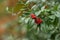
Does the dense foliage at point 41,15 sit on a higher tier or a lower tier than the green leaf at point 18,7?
lower

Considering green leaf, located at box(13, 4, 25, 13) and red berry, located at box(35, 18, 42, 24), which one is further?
green leaf, located at box(13, 4, 25, 13)

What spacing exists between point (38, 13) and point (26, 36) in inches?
39.3

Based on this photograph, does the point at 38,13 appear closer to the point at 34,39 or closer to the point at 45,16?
the point at 45,16

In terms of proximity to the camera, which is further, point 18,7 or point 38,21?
point 18,7

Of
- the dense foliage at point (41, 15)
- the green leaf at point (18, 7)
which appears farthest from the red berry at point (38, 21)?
the green leaf at point (18, 7)

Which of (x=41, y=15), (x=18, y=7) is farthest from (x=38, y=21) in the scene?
(x=18, y=7)

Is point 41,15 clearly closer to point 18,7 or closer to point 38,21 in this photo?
point 38,21

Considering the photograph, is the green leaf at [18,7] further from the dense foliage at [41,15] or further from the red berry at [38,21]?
the red berry at [38,21]

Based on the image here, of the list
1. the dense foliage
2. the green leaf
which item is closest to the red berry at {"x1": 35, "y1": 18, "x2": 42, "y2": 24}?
the dense foliage

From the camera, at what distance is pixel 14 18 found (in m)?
3.00

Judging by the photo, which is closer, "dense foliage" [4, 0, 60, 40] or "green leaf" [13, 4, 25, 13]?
"dense foliage" [4, 0, 60, 40]

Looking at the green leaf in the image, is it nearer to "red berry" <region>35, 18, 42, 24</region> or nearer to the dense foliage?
the dense foliage

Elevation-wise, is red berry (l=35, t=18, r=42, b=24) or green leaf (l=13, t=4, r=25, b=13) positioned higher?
green leaf (l=13, t=4, r=25, b=13)

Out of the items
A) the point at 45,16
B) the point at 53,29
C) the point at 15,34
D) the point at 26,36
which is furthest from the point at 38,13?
the point at 15,34
